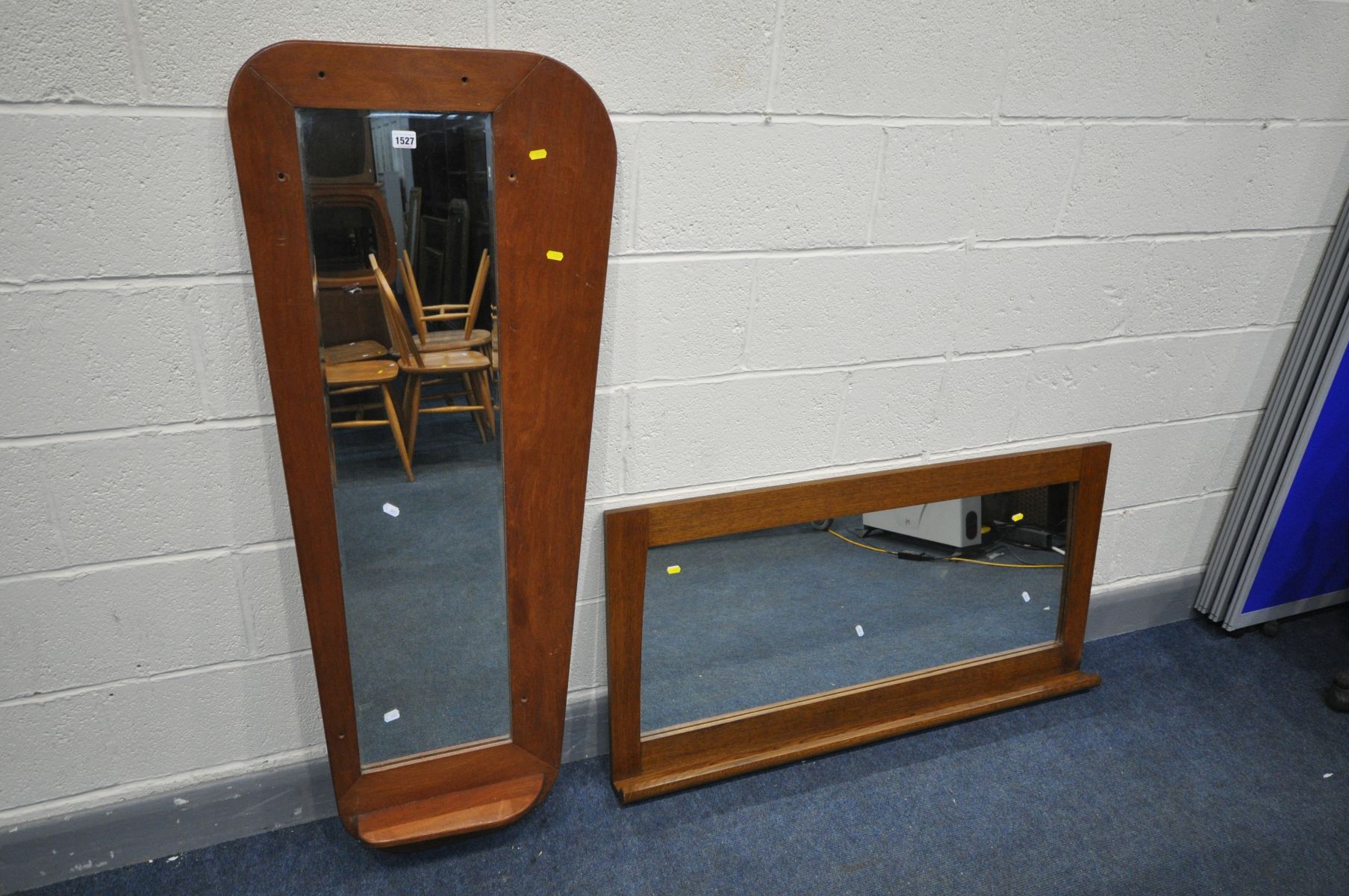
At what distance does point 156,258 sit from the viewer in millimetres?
991

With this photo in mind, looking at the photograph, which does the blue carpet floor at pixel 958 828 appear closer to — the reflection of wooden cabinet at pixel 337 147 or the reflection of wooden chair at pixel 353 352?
the reflection of wooden chair at pixel 353 352

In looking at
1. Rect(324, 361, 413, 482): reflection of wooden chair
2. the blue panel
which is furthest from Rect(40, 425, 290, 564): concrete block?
the blue panel

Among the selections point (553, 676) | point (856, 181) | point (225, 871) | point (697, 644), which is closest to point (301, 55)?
point (856, 181)

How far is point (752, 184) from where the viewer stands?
120 cm

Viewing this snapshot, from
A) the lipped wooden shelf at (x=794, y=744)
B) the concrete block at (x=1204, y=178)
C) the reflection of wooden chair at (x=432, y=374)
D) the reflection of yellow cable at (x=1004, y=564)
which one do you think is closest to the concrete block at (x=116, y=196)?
the reflection of wooden chair at (x=432, y=374)

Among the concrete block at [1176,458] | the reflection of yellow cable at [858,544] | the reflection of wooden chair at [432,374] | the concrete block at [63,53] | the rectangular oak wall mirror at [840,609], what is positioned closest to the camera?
the concrete block at [63,53]

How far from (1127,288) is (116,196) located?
161 cm

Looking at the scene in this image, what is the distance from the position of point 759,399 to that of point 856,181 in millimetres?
371

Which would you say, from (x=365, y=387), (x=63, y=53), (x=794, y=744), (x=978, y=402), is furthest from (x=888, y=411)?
(x=63, y=53)

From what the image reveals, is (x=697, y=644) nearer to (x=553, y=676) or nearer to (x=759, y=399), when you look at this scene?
(x=553, y=676)

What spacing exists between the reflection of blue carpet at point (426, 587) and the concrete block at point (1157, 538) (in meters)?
1.34

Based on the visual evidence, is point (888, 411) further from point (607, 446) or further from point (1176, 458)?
point (1176, 458)

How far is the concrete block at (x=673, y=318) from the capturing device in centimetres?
120

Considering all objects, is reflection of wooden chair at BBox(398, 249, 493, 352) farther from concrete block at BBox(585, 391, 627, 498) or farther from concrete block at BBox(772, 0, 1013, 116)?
Answer: concrete block at BBox(772, 0, 1013, 116)
